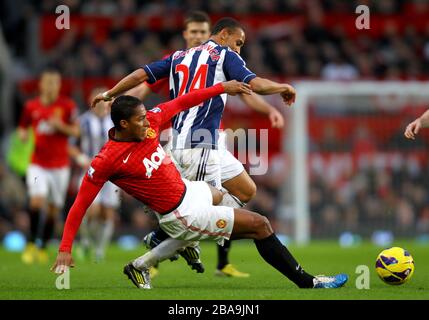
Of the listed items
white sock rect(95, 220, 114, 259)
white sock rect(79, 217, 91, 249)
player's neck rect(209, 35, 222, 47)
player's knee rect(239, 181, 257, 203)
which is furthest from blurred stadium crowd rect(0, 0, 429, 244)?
player's neck rect(209, 35, 222, 47)

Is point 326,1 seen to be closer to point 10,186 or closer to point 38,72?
point 38,72

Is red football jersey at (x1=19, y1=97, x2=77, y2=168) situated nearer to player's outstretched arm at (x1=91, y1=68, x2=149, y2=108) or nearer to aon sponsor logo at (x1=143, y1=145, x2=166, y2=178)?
player's outstretched arm at (x1=91, y1=68, x2=149, y2=108)

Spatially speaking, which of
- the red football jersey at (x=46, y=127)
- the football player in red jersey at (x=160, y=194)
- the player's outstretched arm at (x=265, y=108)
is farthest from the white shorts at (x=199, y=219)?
the red football jersey at (x=46, y=127)

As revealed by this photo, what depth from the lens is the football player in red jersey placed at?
792cm

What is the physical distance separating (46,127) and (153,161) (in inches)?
254

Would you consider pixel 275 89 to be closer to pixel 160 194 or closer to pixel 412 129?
pixel 160 194

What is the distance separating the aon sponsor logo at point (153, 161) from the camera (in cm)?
802

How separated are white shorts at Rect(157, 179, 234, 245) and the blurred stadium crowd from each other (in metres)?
10.2

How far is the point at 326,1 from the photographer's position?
2333cm

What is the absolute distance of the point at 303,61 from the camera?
21078mm

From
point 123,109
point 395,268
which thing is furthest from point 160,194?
point 395,268

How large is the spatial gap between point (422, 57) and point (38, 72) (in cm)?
→ 862
